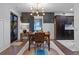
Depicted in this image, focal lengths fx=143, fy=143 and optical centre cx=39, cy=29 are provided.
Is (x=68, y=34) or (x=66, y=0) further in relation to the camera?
(x=68, y=34)

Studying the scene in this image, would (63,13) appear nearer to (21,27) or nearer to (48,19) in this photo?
(48,19)

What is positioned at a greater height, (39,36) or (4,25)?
(4,25)

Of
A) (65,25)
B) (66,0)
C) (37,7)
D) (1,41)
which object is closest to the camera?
(66,0)

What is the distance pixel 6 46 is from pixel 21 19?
12.7 feet

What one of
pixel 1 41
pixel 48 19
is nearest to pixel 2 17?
pixel 1 41

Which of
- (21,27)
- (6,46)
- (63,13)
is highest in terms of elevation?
(63,13)

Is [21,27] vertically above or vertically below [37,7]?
below

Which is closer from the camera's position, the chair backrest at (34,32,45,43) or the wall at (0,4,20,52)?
the chair backrest at (34,32,45,43)

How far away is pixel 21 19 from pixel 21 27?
1.80ft

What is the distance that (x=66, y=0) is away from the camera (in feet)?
2.26

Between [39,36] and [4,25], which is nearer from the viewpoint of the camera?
[39,36]

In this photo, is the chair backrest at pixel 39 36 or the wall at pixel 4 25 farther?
the wall at pixel 4 25

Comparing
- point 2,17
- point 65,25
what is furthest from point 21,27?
point 2,17

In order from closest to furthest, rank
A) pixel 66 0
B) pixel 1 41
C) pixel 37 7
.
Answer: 1. pixel 66 0
2. pixel 1 41
3. pixel 37 7
